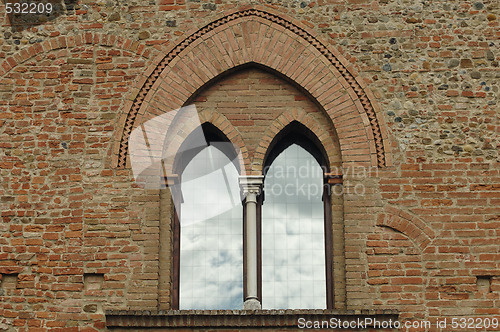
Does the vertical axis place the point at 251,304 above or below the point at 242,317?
above

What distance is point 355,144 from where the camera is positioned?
1279 centimetres

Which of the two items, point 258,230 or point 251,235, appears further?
point 258,230

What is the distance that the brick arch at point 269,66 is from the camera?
42.1 ft

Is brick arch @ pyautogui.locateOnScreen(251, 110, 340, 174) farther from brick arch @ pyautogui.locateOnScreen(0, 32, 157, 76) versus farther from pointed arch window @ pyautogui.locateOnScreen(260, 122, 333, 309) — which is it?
brick arch @ pyautogui.locateOnScreen(0, 32, 157, 76)

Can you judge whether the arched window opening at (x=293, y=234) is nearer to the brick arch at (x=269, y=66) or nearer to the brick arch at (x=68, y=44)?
the brick arch at (x=269, y=66)

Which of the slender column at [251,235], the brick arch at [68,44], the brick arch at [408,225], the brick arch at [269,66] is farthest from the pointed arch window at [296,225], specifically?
the brick arch at [68,44]

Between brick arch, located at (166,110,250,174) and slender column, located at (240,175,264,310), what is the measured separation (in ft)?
0.72

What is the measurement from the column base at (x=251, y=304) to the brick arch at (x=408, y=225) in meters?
1.73

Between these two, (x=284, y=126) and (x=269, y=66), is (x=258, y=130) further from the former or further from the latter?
(x=269, y=66)

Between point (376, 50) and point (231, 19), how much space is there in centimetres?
189

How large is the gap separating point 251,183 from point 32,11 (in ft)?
12.1

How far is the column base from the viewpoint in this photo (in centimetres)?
1224

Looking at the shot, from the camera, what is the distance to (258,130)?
42.8 ft

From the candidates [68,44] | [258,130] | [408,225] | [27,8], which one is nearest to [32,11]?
[27,8]
